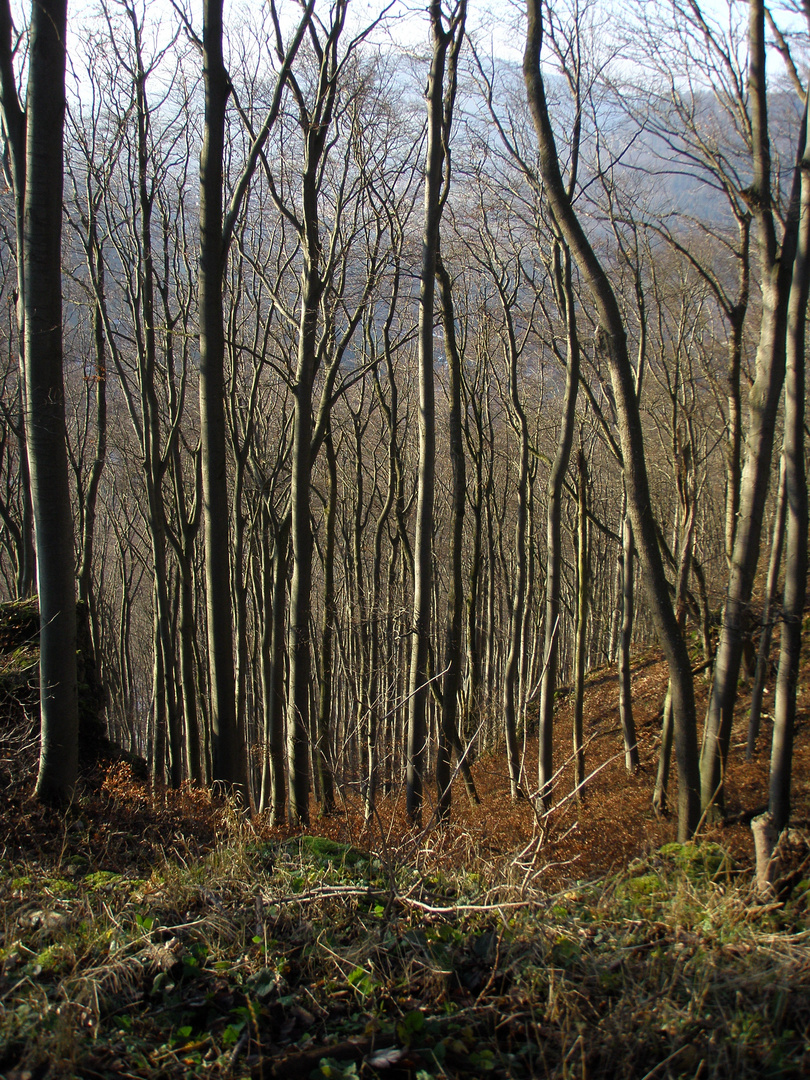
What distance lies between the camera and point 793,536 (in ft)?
19.9

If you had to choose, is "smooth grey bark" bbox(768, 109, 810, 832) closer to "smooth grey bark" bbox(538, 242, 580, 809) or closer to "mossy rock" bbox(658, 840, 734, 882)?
"mossy rock" bbox(658, 840, 734, 882)

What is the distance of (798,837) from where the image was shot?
3.93 metres

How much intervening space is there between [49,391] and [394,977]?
179 inches

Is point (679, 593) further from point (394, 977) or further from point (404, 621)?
point (394, 977)

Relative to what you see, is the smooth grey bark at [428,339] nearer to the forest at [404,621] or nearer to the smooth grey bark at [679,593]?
the forest at [404,621]

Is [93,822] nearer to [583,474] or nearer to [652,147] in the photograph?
[583,474]

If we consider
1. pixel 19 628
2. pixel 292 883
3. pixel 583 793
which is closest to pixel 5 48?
pixel 19 628

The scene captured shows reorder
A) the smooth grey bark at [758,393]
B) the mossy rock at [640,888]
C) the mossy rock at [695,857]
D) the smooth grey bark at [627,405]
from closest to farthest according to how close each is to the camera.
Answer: the mossy rock at [640,888], the mossy rock at [695,857], the smooth grey bark at [627,405], the smooth grey bark at [758,393]

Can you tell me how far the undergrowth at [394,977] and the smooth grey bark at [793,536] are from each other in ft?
7.73

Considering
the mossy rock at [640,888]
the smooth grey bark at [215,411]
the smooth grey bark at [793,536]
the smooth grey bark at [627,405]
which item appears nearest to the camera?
the mossy rock at [640,888]

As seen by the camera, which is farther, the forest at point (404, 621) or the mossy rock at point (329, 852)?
the mossy rock at point (329, 852)

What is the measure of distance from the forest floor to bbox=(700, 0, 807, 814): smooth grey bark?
2.25m

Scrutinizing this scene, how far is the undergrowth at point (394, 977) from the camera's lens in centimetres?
239

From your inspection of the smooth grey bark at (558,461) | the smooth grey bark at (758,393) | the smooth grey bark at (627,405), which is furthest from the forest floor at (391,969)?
the smooth grey bark at (558,461)
